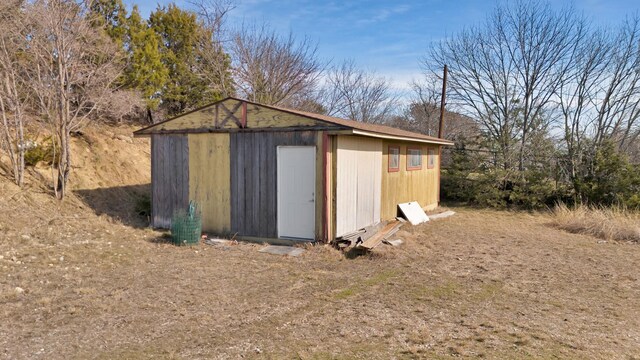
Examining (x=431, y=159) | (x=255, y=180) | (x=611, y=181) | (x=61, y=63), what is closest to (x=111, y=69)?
(x=61, y=63)

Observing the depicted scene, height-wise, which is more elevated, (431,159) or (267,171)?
(431,159)

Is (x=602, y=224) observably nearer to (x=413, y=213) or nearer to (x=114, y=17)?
(x=413, y=213)

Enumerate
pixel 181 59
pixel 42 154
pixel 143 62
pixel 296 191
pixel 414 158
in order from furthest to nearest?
pixel 181 59 < pixel 143 62 < pixel 414 158 < pixel 42 154 < pixel 296 191

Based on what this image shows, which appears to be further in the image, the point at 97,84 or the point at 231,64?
the point at 231,64

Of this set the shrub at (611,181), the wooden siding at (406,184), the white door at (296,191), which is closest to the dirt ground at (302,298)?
the white door at (296,191)

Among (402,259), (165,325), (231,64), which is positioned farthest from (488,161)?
(165,325)

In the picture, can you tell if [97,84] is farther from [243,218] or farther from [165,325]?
[165,325]

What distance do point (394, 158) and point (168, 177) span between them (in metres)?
5.46

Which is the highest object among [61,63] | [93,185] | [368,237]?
[61,63]

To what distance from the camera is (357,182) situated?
8484 millimetres

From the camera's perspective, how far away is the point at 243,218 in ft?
27.3

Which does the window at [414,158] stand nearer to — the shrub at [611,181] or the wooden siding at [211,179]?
the wooden siding at [211,179]

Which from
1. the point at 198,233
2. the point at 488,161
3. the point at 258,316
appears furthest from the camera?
the point at 488,161

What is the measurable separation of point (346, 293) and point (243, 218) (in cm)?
371
